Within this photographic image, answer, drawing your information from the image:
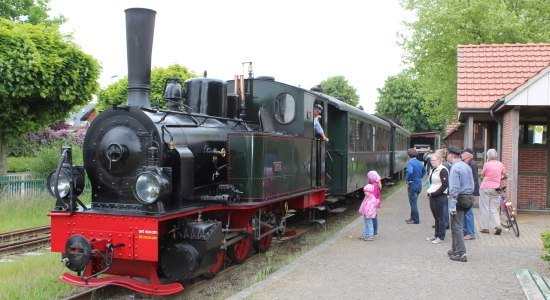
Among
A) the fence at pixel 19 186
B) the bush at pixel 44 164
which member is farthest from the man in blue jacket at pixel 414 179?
the bush at pixel 44 164

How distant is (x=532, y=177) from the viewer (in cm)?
1206

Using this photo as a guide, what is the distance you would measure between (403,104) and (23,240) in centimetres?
4396

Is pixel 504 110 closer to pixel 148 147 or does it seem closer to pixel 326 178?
pixel 326 178

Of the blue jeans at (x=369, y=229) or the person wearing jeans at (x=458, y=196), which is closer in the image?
the person wearing jeans at (x=458, y=196)

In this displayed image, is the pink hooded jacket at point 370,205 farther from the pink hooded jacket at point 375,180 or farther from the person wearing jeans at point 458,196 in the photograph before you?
the person wearing jeans at point 458,196

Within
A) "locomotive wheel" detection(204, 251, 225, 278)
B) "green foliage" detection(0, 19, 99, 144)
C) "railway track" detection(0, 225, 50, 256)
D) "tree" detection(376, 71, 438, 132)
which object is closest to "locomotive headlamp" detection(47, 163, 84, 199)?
"locomotive wheel" detection(204, 251, 225, 278)

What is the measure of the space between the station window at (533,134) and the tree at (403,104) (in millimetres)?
35999

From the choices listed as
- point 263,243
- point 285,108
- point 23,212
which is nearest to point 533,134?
point 285,108

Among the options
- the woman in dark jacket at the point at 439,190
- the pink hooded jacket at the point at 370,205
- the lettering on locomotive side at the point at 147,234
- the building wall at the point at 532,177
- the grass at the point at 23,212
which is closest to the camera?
the lettering on locomotive side at the point at 147,234

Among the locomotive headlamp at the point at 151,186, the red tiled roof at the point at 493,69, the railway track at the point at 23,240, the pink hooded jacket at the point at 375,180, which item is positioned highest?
the red tiled roof at the point at 493,69

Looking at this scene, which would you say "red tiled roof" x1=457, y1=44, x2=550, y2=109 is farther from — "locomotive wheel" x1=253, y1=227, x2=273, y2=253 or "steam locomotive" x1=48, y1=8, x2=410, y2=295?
"locomotive wheel" x1=253, y1=227, x2=273, y2=253

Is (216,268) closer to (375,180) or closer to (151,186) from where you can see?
(151,186)

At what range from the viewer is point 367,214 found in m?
8.68

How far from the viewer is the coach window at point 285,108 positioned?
320 inches
